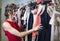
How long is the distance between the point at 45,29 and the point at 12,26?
37 centimetres

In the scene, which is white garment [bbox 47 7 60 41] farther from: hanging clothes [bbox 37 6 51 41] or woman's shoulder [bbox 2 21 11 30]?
woman's shoulder [bbox 2 21 11 30]

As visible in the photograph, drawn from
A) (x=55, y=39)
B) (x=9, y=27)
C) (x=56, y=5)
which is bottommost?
(x=55, y=39)

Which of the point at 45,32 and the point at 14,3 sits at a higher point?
the point at 14,3

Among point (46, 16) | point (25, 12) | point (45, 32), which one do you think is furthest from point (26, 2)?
point (45, 32)

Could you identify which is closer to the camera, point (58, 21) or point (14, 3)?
point (58, 21)

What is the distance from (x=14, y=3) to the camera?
1.54 meters

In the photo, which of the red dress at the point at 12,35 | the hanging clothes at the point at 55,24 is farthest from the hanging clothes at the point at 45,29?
the red dress at the point at 12,35

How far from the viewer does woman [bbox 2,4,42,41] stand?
1494mm

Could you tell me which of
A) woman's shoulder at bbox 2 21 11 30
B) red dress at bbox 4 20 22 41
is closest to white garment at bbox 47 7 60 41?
red dress at bbox 4 20 22 41

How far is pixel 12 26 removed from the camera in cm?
151

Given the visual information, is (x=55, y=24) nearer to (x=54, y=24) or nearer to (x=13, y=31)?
(x=54, y=24)

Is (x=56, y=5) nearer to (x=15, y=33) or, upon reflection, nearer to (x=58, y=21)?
(x=58, y=21)

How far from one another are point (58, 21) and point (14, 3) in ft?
1.74

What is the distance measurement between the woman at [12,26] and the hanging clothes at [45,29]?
0.25 feet
